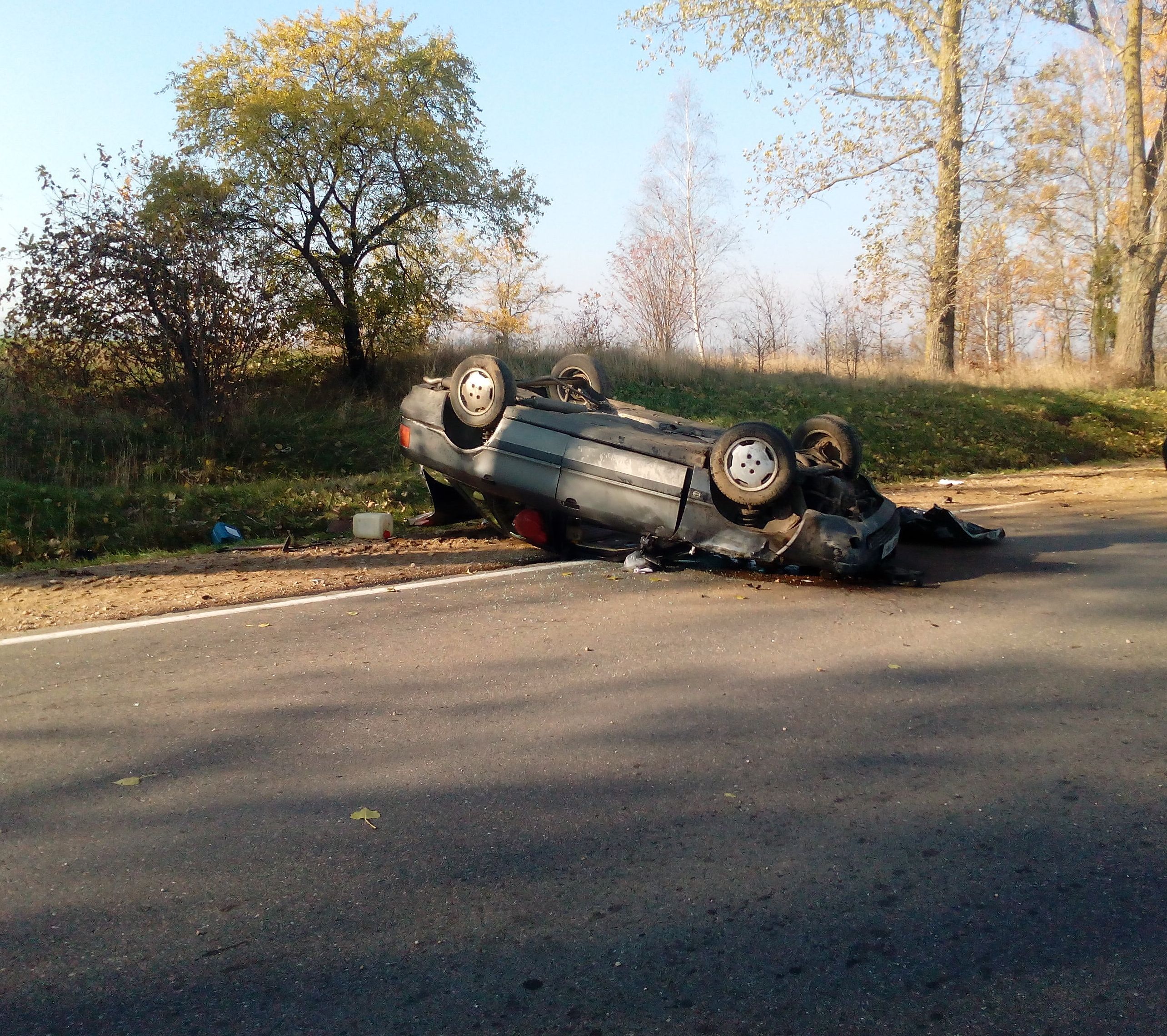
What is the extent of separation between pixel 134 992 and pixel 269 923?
42 centimetres

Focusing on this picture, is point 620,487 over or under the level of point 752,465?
under

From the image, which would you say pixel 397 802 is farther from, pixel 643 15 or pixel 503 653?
pixel 643 15

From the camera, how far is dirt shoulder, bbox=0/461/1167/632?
717cm

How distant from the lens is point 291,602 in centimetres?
718

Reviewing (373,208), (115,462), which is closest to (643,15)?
(373,208)

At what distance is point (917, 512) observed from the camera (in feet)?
29.1

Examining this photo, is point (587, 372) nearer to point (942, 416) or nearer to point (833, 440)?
point (833, 440)

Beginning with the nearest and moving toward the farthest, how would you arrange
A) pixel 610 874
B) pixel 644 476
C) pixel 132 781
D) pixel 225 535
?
pixel 610 874 < pixel 132 781 < pixel 644 476 < pixel 225 535

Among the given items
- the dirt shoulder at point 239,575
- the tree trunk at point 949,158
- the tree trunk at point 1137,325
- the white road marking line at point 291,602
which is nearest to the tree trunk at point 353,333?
the dirt shoulder at point 239,575

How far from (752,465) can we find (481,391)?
2.37 m

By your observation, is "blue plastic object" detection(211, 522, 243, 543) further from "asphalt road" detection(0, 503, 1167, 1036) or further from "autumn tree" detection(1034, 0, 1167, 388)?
"autumn tree" detection(1034, 0, 1167, 388)

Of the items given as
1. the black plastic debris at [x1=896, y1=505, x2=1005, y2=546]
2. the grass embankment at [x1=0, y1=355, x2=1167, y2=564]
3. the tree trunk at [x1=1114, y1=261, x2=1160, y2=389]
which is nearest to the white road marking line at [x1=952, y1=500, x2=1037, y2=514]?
the black plastic debris at [x1=896, y1=505, x2=1005, y2=546]

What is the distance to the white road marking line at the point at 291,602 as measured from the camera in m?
6.39

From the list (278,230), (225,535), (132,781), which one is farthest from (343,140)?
(132,781)
